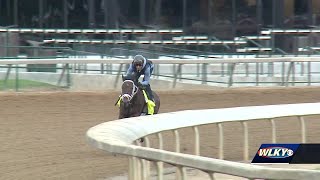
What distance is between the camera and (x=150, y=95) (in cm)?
1336

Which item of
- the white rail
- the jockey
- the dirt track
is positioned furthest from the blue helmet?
the white rail

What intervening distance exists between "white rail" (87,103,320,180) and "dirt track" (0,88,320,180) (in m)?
1.25

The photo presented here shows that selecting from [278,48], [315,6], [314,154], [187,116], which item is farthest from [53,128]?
[315,6]

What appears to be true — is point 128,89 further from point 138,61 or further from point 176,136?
point 176,136

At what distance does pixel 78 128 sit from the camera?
52.6ft

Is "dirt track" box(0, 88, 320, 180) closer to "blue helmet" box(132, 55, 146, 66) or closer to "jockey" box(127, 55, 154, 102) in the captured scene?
"jockey" box(127, 55, 154, 102)

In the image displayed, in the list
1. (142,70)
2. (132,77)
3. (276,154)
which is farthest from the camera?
(142,70)

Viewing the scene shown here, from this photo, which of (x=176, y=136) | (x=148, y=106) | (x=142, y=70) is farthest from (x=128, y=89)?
(x=176, y=136)

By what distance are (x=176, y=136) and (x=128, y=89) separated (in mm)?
2373

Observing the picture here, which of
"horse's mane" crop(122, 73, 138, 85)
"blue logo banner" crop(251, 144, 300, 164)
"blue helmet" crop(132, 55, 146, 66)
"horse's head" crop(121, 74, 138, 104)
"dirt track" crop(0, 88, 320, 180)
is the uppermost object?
"blue helmet" crop(132, 55, 146, 66)

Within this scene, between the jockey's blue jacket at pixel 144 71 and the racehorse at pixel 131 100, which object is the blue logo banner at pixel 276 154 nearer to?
the racehorse at pixel 131 100

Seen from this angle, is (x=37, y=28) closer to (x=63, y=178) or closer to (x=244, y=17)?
(x=244, y=17)

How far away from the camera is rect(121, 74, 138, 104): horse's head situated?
12.8m

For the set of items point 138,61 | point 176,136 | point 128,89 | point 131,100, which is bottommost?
point 176,136
